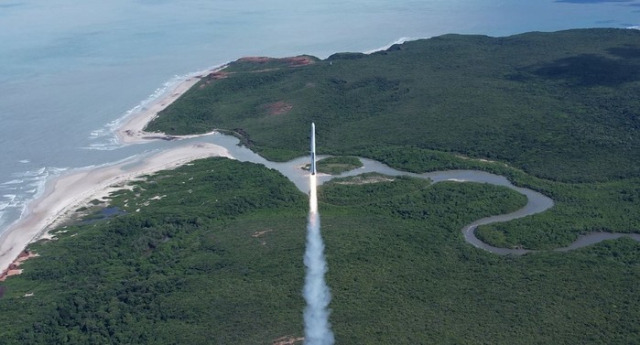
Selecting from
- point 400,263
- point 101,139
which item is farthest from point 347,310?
point 101,139

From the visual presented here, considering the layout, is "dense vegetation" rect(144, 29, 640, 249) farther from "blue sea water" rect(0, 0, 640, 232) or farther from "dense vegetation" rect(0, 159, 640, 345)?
"blue sea water" rect(0, 0, 640, 232)

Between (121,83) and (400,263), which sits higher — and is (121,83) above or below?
above

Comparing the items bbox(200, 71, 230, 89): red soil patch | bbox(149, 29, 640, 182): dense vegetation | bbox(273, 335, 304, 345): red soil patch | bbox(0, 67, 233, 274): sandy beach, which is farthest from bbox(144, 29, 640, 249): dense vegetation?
bbox(273, 335, 304, 345): red soil patch

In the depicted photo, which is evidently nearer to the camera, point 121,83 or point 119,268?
point 119,268

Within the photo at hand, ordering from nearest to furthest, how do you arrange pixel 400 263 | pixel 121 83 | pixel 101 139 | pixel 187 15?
1. pixel 400 263
2. pixel 101 139
3. pixel 121 83
4. pixel 187 15

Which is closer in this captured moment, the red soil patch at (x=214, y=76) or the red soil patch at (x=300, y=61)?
the red soil patch at (x=214, y=76)

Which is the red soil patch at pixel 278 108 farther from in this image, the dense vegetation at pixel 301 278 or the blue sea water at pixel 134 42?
the dense vegetation at pixel 301 278

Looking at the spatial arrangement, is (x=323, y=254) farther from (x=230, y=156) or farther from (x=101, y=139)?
(x=101, y=139)

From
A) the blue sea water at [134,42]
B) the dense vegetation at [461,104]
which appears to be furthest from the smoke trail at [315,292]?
the blue sea water at [134,42]
